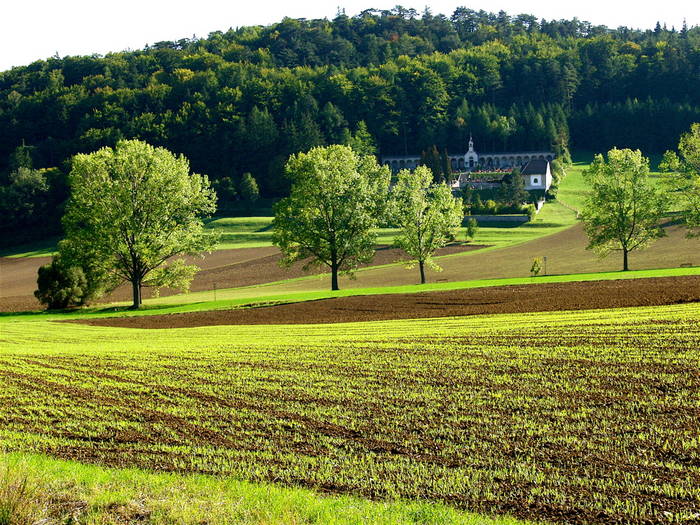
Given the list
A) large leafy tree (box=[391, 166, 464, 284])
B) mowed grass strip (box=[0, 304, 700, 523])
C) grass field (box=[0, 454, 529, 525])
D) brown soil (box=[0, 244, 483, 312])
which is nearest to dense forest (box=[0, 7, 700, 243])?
brown soil (box=[0, 244, 483, 312])

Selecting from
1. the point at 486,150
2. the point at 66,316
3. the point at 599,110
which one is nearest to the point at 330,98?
the point at 486,150

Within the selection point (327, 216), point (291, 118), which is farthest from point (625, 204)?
point (291, 118)

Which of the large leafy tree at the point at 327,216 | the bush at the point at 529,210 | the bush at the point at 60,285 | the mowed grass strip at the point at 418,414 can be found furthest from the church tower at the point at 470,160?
the mowed grass strip at the point at 418,414

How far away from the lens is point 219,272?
8100 cm

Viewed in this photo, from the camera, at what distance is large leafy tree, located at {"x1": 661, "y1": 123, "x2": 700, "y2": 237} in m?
62.7

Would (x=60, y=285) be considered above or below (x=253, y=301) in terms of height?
above

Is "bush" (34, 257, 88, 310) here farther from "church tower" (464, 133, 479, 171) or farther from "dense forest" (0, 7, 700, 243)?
"church tower" (464, 133, 479, 171)

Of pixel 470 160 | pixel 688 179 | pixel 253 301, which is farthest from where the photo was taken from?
pixel 470 160

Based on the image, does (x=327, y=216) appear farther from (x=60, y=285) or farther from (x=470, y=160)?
(x=470, y=160)

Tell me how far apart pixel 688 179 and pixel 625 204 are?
9.39 m

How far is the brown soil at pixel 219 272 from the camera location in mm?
68188

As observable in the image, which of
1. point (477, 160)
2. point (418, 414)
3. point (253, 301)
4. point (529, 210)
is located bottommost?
point (253, 301)

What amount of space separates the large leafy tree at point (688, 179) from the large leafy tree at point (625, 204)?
8.79 feet

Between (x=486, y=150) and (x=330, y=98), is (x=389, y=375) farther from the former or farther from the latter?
(x=330, y=98)
